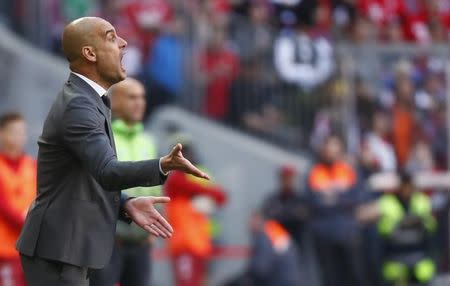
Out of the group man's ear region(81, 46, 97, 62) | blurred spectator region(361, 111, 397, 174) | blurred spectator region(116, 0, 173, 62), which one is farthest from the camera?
blurred spectator region(361, 111, 397, 174)

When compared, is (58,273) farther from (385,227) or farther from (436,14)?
(436,14)

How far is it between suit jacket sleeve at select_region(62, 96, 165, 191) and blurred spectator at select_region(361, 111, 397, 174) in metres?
Result: 8.58

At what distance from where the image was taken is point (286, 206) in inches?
503

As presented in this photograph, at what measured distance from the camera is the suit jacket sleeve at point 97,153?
5.17m

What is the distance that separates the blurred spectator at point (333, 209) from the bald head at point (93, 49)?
738cm

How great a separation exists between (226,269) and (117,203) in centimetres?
764

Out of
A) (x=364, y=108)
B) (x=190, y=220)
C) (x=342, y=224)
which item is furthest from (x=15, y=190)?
(x=364, y=108)

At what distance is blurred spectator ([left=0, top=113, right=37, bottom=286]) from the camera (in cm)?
936

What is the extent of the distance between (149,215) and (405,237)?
7.62 metres

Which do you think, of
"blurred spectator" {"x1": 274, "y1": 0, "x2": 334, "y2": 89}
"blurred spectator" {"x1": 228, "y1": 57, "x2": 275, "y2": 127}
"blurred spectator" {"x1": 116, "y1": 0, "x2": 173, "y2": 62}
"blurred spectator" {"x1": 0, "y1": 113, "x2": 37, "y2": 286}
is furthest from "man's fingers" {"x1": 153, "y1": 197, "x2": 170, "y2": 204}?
"blurred spectator" {"x1": 274, "y1": 0, "x2": 334, "y2": 89}

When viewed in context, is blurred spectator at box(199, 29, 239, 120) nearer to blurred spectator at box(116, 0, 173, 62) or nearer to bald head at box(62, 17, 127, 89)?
blurred spectator at box(116, 0, 173, 62)

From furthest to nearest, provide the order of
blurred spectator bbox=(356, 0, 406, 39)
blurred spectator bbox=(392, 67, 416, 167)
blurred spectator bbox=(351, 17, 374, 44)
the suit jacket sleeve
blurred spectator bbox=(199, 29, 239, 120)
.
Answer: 1. blurred spectator bbox=(356, 0, 406, 39)
2. blurred spectator bbox=(351, 17, 374, 44)
3. blurred spectator bbox=(392, 67, 416, 167)
4. blurred spectator bbox=(199, 29, 239, 120)
5. the suit jacket sleeve

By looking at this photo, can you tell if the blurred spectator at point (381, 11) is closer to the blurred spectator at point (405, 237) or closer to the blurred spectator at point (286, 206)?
the blurred spectator at point (405, 237)

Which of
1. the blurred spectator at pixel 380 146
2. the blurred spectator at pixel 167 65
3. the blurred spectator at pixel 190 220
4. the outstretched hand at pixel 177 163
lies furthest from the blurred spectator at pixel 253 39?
the outstretched hand at pixel 177 163
